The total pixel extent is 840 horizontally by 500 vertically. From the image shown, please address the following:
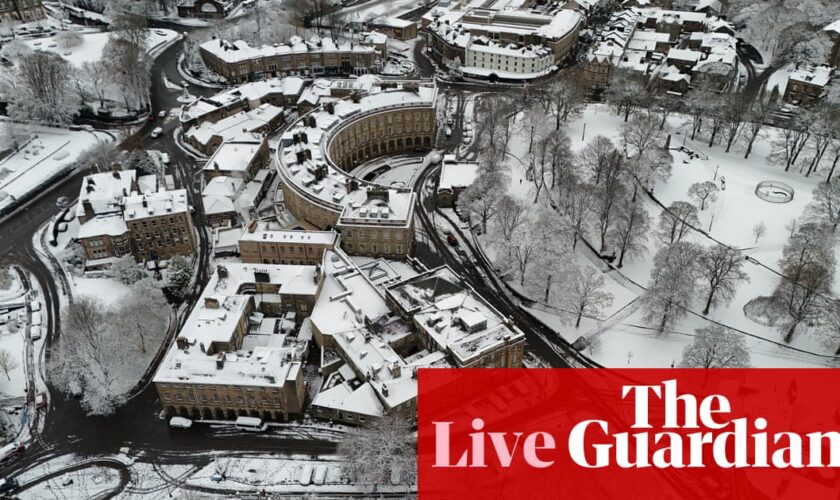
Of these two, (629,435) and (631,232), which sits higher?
(631,232)

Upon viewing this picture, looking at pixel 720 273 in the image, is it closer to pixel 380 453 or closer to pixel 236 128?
pixel 380 453

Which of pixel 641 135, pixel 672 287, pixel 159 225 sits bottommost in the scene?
pixel 159 225

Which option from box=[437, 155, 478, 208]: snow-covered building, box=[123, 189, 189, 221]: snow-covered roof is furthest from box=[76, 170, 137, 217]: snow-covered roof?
box=[437, 155, 478, 208]: snow-covered building

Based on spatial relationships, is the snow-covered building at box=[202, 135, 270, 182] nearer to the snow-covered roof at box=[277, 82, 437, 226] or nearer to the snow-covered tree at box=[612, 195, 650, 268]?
the snow-covered roof at box=[277, 82, 437, 226]

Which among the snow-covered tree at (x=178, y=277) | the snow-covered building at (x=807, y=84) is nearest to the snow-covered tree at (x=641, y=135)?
the snow-covered building at (x=807, y=84)

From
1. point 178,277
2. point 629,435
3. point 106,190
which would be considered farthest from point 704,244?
point 106,190

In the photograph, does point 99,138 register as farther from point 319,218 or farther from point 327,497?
point 327,497

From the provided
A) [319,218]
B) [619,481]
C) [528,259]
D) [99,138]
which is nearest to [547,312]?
[528,259]
